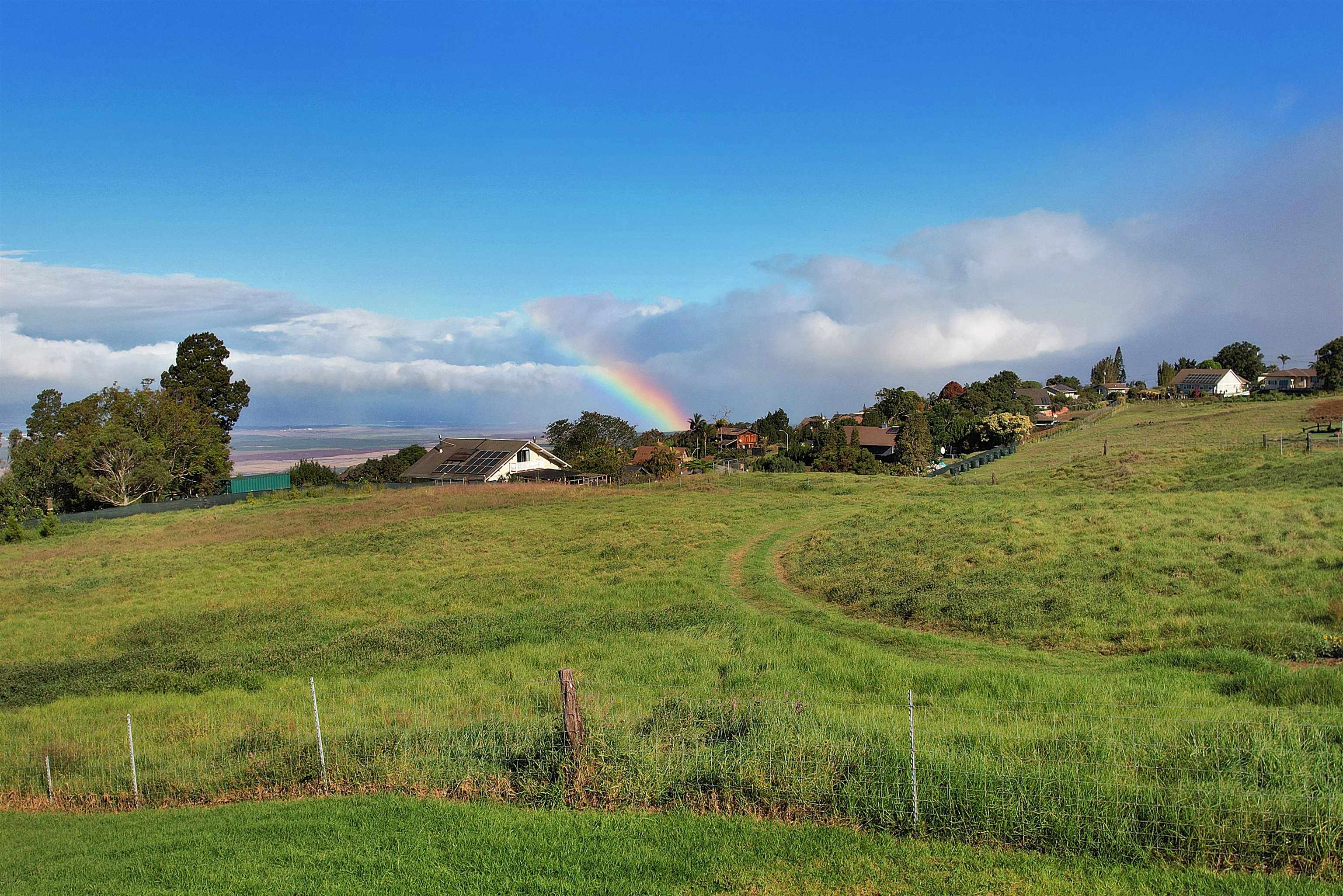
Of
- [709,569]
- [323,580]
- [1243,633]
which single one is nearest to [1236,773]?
[1243,633]

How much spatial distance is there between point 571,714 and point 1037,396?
444ft

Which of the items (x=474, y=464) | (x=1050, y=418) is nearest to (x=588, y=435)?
(x=474, y=464)

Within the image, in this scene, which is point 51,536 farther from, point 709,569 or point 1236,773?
point 1236,773

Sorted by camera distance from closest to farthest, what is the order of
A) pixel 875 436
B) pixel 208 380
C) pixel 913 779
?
pixel 913 779 → pixel 208 380 → pixel 875 436

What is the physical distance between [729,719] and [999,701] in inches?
143

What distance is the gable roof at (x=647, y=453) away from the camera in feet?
227

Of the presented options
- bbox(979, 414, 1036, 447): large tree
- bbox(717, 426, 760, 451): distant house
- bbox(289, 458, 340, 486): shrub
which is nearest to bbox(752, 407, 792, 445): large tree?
bbox(717, 426, 760, 451): distant house

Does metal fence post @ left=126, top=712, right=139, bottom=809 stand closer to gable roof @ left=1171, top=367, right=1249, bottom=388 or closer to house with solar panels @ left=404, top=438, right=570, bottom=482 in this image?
Answer: house with solar panels @ left=404, top=438, right=570, bottom=482

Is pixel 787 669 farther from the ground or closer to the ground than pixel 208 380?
closer to the ground

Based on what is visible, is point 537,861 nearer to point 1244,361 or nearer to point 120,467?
point 120,467

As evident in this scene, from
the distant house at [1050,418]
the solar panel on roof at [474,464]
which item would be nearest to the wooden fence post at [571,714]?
the solar panel on roof at [474,464]

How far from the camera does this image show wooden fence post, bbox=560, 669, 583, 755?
23.9 feet

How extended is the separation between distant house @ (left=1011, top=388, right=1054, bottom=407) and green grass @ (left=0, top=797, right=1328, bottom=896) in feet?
393

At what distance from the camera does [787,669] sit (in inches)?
468
